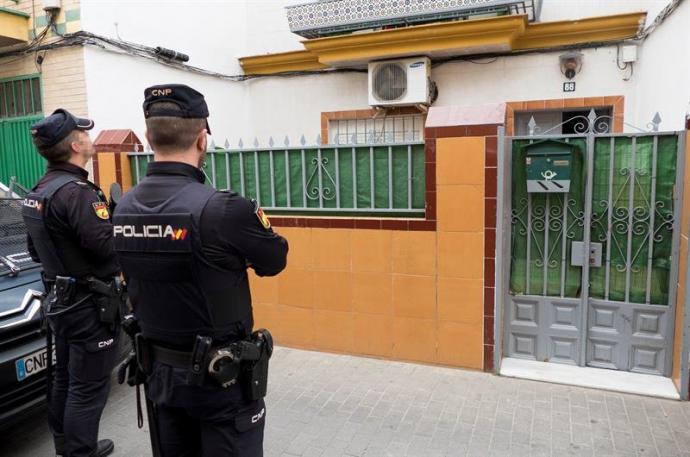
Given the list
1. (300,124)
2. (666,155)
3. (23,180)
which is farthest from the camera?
(300,124)

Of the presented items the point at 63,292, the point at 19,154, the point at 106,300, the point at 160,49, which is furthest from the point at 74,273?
the point at 160,49

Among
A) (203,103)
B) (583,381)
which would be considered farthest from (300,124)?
(203,103)

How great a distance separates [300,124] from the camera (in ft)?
27.9

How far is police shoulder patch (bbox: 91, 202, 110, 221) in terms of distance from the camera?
2.83 meters

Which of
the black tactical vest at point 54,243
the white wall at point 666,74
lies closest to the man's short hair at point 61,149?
the black tactical vest at point 54,243

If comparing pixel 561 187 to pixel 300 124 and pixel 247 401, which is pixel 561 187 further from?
pixel 300 124

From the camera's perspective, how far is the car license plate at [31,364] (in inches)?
119

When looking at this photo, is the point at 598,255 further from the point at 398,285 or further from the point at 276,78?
the point at 276,78

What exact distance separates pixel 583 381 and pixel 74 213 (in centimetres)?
351

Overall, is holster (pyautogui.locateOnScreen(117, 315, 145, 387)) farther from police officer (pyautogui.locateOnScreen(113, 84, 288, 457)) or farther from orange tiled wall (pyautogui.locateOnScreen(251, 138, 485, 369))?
orange tiled wall (pyautogui.locateOnScreen(251, 138, 485, 369))

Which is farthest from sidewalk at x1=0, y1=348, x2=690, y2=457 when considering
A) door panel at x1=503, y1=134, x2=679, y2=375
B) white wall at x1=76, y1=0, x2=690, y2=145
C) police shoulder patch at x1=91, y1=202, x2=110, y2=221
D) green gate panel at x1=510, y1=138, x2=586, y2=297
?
white wall at x1=76, y1=0, x2=690, y2=145

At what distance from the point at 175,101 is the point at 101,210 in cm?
114

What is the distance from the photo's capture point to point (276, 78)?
8641 mm

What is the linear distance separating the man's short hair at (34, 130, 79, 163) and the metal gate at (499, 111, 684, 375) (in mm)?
2882
